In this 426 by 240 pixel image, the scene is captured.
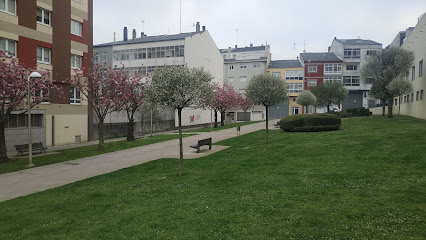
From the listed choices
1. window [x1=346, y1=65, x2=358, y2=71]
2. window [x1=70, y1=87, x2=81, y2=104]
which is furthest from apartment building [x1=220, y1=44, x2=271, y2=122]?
window [x1=70, y1=87, x2=81, y2=104]

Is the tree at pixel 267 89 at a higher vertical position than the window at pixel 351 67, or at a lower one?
lower

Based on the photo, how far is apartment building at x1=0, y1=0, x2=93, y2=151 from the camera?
77.6 feet

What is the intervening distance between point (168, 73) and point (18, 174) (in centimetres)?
1034

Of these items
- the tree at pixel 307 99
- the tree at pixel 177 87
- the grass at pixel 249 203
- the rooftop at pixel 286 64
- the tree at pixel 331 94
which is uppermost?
the rooftop at pixel 286 64

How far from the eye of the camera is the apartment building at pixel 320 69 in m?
65.3

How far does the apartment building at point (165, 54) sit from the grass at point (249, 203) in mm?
36164

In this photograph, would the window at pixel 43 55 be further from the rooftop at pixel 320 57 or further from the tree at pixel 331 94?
the rooftop at pixel 320 57

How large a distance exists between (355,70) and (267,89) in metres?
53.6

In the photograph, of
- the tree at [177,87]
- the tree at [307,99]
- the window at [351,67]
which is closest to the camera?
the tree at [177,87]

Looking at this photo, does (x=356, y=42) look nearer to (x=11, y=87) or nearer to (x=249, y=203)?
(x=11, y=87)

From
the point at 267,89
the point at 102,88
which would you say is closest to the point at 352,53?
the point at 267,89

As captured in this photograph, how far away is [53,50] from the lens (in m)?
27.2

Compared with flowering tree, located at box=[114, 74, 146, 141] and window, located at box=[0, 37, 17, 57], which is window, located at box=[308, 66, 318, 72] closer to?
flowering tree, located at box=[114, 74, 146, 141]

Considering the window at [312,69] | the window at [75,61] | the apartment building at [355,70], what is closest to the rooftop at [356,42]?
the apartment building at [355,70]
